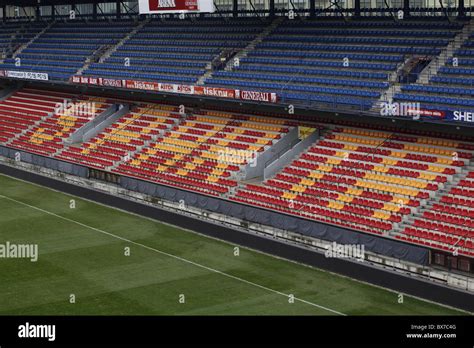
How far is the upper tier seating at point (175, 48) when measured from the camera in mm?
50750

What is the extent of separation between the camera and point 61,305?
26.7 m

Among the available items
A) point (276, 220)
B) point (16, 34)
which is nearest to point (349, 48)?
point (276, 220)

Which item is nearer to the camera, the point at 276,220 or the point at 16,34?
the point at 276,220

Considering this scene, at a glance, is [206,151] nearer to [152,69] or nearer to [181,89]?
[181,89]

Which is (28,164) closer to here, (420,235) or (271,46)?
Answer: (271,46)

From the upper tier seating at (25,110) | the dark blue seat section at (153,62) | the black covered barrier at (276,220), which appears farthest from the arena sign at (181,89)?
the black covered barrier at (276,220)

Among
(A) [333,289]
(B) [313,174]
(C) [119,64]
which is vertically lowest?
(A) [333,289]

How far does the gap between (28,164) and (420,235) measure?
2954 cm

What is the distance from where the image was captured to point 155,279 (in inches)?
1168

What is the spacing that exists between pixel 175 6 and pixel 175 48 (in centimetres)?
591

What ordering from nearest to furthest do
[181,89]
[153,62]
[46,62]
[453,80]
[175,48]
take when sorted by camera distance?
Answer: [453,80] < [181,89] < [153,62] < [175,48] < [46,62]

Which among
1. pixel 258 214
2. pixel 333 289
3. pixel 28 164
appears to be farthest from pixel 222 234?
pixel 28 164

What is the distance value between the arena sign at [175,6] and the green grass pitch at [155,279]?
49.2 ft

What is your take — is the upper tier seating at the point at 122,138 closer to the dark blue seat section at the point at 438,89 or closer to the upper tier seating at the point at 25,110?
the upper tier seating at the point at 25,110
